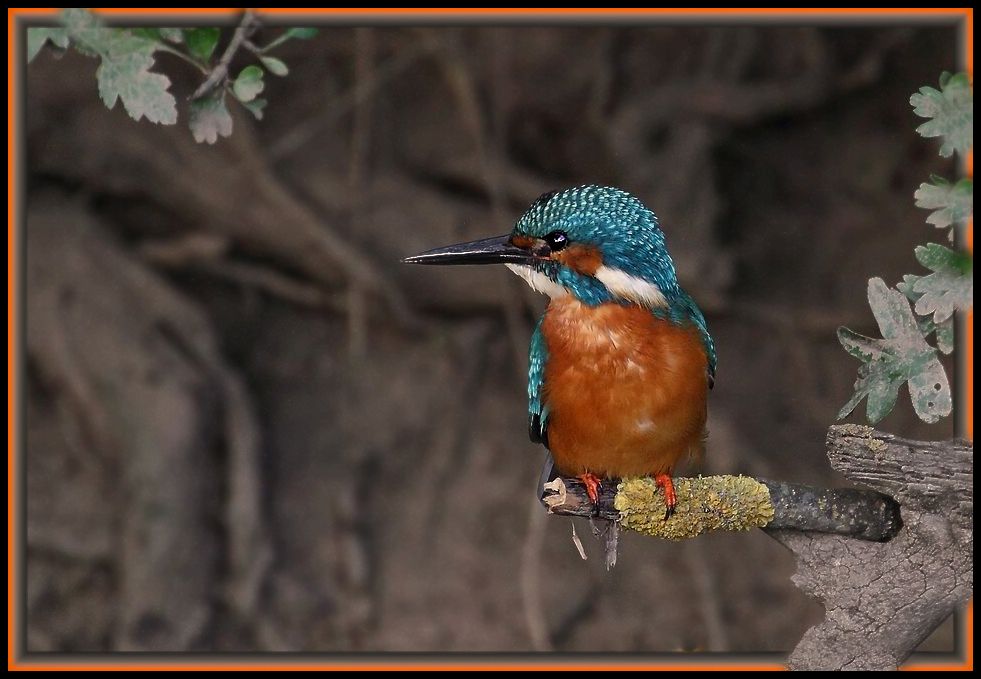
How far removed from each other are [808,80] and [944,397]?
11.3 ft

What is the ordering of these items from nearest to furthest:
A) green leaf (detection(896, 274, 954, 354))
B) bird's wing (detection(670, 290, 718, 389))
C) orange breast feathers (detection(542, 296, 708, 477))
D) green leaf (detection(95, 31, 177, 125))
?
green leaf (detection(896, 274, 954, 354)), green leaf (detection(95, 31, 177, 125)), orange breast feathers (detection(542, 296, 708, 477)), bird's wing (detection(670, 290, 718, 389))

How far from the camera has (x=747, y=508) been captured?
7.45 ft

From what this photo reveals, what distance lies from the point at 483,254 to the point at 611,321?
0.31m

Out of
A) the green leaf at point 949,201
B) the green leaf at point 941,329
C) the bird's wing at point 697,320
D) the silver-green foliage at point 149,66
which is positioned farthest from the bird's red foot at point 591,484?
the silver-green foliage at point 149,66

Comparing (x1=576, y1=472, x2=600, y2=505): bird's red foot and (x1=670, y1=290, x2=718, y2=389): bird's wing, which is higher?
(x1=670, y1=290, x2=718, y2=389): bird's wing

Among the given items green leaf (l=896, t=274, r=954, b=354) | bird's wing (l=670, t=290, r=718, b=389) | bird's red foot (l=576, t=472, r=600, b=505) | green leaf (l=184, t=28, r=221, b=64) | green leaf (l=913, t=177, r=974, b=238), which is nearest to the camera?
green leaf (l=913, t=177, r=974, b=238)

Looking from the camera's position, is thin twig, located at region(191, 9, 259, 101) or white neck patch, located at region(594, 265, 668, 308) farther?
white neck patch, located at region(594, 265, 668, 308)

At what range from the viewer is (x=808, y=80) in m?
5.13

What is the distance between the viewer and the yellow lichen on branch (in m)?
2.28

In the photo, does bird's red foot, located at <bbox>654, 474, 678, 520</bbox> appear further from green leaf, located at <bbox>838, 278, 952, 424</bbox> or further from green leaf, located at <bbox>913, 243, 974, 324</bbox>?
green leaf, located at <bbox>913, 243, 974, 324</bbox>

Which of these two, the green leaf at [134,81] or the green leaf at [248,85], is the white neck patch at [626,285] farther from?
the green leaf at [134,81]

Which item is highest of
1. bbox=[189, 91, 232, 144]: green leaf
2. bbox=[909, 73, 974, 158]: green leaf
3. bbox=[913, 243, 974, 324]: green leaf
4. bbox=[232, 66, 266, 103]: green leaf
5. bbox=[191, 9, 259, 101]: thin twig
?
bbox=[191, 9, 259, 101]: thin twig

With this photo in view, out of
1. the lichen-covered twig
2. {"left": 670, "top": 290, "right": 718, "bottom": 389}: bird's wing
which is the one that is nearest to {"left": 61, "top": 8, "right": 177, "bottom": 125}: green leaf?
the lichen-covered twig

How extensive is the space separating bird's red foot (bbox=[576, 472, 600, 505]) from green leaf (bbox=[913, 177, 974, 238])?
34.9 inches
